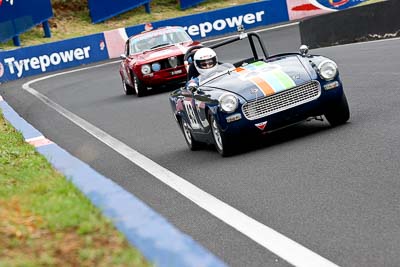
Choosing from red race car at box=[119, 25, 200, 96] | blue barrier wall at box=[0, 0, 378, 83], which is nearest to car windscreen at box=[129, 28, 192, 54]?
red race car at box=[119, 25, 200, 96]

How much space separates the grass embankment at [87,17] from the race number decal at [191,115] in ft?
113

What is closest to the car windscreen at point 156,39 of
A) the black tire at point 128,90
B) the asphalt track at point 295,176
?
the black tire at point 128,90

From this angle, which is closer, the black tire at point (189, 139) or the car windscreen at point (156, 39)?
the black tire at point (189, 139)

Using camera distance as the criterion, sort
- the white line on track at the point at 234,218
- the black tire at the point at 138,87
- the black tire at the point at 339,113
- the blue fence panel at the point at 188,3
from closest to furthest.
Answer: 1. the white line on track at the point at 234,218
2. the black tire at the point at 339,113
3. the black tire at the point at 138,87
4. the blue fence panel at the point at 188,3

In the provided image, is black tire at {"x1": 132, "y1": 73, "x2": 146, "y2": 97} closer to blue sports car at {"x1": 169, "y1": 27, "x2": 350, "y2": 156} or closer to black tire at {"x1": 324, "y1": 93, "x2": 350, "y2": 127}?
blue sports car at {"x1": 169, "y1": 27, "x2": 350, "y2": 156}

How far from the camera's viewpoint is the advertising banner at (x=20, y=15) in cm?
4075

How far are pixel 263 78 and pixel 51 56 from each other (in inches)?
1072

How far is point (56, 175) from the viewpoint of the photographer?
24.7 feet

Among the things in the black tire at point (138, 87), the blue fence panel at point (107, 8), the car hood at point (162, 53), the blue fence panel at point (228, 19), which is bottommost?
the blue fence panel at point (228, 19)

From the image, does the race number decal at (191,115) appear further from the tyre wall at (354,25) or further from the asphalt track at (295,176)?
the tyre wall at (354,25)

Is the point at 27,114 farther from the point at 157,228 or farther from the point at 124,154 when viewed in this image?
the point at 157,228

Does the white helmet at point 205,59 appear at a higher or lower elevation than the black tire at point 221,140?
higher

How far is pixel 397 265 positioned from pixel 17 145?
6.85 m

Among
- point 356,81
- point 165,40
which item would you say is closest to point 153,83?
point 165,40
